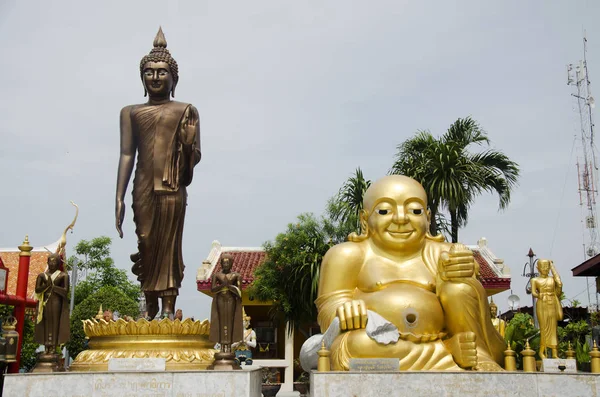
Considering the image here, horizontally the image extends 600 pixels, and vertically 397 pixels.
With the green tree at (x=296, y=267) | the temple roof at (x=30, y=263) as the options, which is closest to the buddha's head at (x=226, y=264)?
the green tree at (x=296, y=267)

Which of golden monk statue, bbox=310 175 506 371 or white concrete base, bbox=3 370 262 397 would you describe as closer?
white concrete base, bbox=3 370 262 397

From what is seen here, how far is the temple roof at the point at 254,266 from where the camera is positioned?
19.1 meters

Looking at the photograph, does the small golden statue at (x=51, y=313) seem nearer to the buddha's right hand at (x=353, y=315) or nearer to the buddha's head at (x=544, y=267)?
the buddha's right hand at (x=353, y=315)

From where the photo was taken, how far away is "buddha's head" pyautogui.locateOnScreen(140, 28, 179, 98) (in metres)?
8.79

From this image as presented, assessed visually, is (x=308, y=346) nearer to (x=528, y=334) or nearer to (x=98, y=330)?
(x=98, y=330)

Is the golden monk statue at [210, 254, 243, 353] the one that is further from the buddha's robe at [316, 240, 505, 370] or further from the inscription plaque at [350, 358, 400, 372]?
the buddha's robe at [316, 240, 505, 370]

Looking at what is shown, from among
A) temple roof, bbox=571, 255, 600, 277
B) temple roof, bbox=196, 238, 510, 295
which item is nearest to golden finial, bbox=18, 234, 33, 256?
temple roof, bbox=196, 238, 510, 295

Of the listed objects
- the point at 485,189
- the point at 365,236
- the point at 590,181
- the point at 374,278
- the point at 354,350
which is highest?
the point at 590,181

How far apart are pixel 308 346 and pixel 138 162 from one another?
3.61 m

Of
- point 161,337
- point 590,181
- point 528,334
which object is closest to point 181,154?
point 161,337

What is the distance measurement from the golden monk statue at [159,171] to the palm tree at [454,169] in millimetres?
8026

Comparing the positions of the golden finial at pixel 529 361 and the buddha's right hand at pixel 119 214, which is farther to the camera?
the buddha's right hand at pixel 119 214

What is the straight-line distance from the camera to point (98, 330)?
7848mm

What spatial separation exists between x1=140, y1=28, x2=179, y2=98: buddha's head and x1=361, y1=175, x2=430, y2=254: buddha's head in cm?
346
